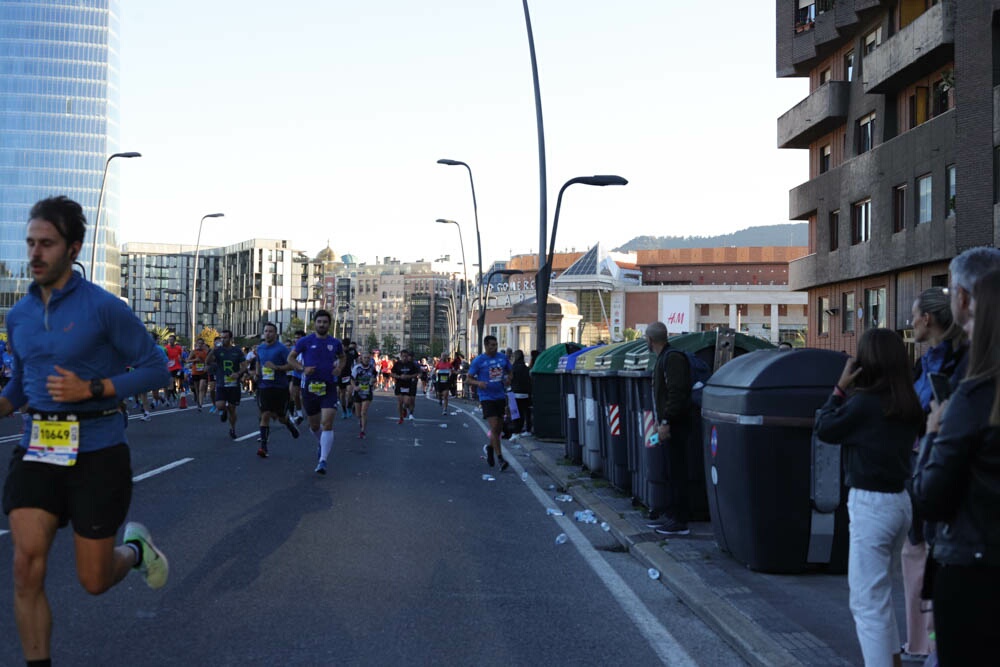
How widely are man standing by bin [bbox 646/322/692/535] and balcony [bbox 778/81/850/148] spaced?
33.5m

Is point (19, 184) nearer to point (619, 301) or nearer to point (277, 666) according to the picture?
→ point (619, 301)

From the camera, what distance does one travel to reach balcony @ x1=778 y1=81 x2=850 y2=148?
41375 millimetres

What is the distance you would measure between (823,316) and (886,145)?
924 centimetres

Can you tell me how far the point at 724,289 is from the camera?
15188cm

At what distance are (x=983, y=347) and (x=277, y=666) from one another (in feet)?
11.8

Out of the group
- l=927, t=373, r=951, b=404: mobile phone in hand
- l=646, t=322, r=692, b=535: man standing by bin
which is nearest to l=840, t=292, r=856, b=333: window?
l=646, t=322, r=692, b=535: man standing by bin

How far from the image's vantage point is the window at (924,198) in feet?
112

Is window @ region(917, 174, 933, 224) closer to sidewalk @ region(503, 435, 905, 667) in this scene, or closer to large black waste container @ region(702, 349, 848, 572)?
sidewalk @ region(503, 435, 905, 667)

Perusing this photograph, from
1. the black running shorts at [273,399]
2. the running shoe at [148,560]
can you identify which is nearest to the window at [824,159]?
the black running shorts at [273,399]

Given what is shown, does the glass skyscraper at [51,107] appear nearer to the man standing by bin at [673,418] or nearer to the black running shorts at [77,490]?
the man standing by bin at [673,418]

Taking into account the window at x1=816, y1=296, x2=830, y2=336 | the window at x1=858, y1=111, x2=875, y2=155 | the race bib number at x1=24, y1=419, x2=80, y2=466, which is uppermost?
the window at x1=858, y1=111, x2=875, y2=155

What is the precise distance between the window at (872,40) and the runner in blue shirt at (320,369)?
27721 mm

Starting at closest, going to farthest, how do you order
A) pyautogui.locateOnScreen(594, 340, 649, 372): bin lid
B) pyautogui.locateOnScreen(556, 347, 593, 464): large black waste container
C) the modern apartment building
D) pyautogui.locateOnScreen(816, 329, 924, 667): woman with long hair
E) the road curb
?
1. pyautogui.locateOnScreen(816, 329, 924, 667): woman with long hair
2. the road curb
3. pyautogui.locateOnScreen(594, 340, 649, 372): bin lid
4. pyautogui.locateOnScreen(556, 347, 593, 464): large black waste container
5. the modern apartment building

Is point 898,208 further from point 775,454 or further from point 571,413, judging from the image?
point 775,454
